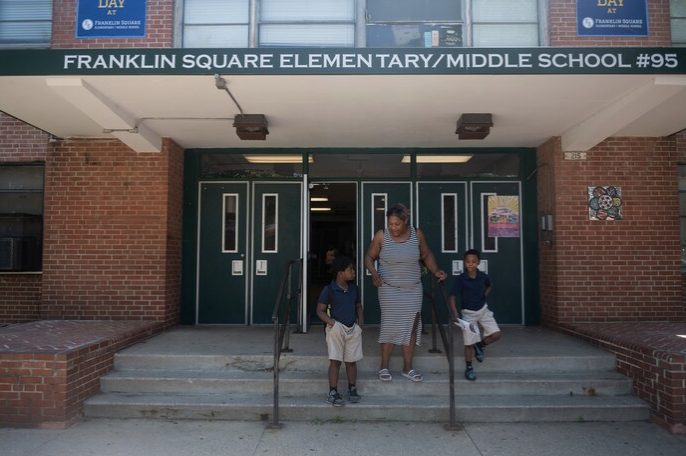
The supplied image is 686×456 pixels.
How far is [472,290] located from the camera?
5.61 meters

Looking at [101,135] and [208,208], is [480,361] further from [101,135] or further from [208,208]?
[101,135]

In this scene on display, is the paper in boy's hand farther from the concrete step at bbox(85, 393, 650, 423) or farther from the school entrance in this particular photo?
the school entrance

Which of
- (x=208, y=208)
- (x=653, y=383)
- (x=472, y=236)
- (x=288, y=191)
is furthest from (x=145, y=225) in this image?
(x=653, y=383)

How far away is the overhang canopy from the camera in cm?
518

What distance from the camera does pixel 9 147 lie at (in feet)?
26.0

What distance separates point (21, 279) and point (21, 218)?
93cm

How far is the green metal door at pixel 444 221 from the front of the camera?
7957 mm

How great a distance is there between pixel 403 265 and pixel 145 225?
3892 millimetres

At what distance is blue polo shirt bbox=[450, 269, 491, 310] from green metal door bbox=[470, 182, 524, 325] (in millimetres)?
2302

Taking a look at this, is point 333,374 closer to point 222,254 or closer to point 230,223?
point 222,254

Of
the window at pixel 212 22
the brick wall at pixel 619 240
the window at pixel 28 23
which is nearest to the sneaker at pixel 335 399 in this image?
the brick wall at pixel 619 240

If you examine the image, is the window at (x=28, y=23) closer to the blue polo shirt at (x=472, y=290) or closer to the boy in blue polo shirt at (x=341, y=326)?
the boy in blue polo shirt at (x=341, y=326)

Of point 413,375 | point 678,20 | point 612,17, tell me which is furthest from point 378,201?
point 678,20

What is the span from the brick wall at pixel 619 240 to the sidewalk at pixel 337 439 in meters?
2.37
